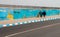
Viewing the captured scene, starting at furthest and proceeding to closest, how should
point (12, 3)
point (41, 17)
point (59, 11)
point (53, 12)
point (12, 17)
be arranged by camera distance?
point (12, 3)
point (59, 11)
point (53, 12)
point (41, 17)
point (12, 17)

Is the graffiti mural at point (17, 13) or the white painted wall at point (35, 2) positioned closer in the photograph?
the graffiti mural at point (17, 13)

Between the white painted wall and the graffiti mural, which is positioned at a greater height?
the graffiti mural

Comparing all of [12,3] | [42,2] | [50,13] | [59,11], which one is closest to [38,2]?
[42,2]

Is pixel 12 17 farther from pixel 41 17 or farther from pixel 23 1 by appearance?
pixel 23 1

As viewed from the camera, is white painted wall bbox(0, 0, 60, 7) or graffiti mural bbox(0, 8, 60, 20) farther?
white painted wall bbox(0, 0, 60, 7)

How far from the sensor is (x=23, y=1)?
41344 mm

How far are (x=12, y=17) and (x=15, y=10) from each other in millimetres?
1202

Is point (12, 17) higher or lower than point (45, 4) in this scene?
higher

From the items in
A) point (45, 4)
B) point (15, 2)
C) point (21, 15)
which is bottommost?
point (45, 4)

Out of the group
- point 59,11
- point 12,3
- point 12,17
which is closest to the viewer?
point 12,17

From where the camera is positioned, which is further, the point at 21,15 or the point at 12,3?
the point at 12,3

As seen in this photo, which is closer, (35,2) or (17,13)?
(17,13)

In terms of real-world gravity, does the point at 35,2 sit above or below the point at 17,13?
below

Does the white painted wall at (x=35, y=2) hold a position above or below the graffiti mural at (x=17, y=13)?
below
